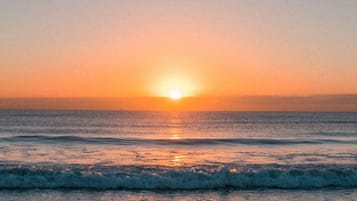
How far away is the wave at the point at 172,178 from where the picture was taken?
18.2m

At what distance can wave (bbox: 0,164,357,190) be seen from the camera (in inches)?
717

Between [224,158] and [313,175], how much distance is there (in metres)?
6.82

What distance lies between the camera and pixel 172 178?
18656mm

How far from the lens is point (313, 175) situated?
1931 centimetres

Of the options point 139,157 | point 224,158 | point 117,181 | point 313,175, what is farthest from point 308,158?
point 117,181

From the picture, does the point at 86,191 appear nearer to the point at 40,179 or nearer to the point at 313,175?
the point at 40,179

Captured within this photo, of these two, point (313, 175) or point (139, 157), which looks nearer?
point (313, 175)

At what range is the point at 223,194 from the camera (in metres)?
17.1

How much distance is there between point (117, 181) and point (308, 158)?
1095 cm

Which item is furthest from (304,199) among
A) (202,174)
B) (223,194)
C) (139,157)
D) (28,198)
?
(139,157)

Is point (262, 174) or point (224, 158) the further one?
point (224, 158)

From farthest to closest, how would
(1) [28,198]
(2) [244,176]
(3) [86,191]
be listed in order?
1. (2) [244,176]
2. (3) [86,191]
3. (1) [28,198]

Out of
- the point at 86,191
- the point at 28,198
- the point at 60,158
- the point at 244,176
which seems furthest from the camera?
the point at 60,158

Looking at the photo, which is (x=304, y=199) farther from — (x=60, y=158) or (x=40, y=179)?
(x=60, y=158)
